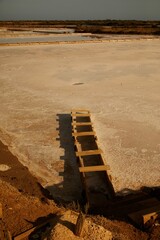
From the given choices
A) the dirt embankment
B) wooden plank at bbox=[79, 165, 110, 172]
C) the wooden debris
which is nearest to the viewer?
the wooden debris

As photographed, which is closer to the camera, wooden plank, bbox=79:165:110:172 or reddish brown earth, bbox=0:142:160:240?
reddish brown earth, bbox=0:142:160:240

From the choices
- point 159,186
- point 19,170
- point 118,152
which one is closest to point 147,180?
point 159,186

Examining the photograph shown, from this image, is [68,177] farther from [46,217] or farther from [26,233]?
[26,233]

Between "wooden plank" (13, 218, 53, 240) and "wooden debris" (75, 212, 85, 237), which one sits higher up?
"wooden debris" (75, 212, 85, 237)

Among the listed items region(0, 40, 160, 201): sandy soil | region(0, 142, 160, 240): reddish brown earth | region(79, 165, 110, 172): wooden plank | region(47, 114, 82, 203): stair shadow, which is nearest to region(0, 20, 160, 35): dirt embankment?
region(0, 40, 160, 201): sandy soil

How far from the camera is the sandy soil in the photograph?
5555 mm

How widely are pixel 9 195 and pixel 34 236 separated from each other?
0.99m

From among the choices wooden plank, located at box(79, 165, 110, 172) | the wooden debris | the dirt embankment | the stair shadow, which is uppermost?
the dirt embankment

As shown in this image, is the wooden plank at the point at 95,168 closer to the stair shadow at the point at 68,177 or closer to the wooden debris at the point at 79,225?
the stair shadow at the point at 68,177

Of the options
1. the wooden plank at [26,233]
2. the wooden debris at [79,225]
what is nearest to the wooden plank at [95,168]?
the wooden plank at [26,233]

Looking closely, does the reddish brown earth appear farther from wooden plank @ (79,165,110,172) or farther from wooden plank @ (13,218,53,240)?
wooden plank @ (79,165,110,172)

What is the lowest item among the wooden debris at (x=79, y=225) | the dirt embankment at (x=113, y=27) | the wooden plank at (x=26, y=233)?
the wooden plank at (x=26, y=233)

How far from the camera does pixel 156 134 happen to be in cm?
700

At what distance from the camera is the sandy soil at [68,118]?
18.2 ft
